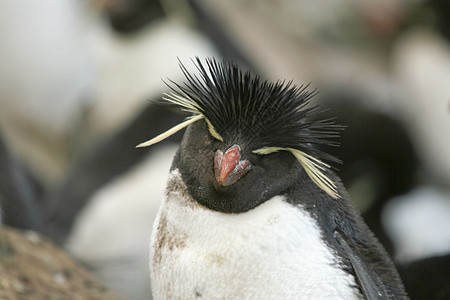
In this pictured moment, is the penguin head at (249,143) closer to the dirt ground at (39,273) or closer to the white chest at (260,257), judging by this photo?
the white chest at (260,257)

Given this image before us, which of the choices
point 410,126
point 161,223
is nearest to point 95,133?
point 410,126

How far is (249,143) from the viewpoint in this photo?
5.01 feet

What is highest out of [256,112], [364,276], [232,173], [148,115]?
[148,115]

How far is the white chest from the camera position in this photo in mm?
1546

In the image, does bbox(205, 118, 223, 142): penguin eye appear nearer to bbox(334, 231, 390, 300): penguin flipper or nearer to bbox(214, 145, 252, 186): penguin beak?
bbox(214, 145, 252, 186): penguin beak

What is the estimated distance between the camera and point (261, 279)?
60.9 inches

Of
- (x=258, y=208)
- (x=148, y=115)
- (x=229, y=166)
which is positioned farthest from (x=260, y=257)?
(x=148, y=115)

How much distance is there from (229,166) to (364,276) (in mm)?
358

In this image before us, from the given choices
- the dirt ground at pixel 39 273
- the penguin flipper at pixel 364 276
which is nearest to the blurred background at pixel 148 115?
the dirt ground at pixel 39 273

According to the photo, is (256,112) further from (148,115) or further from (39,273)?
(148,115)

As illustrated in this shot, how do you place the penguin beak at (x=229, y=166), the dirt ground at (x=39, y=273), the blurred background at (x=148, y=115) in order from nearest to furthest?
the penguin beak at (x=229, y=166), the dirt ground at (x=39, y=273), the blurred background at (x=148, y=115)

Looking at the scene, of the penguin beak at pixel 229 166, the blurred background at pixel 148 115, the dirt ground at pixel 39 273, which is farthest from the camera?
the blurred background at pixel 148 115

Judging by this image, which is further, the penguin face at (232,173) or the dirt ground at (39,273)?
the dirt ground at (39,273)

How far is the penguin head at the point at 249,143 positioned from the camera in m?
1.52
